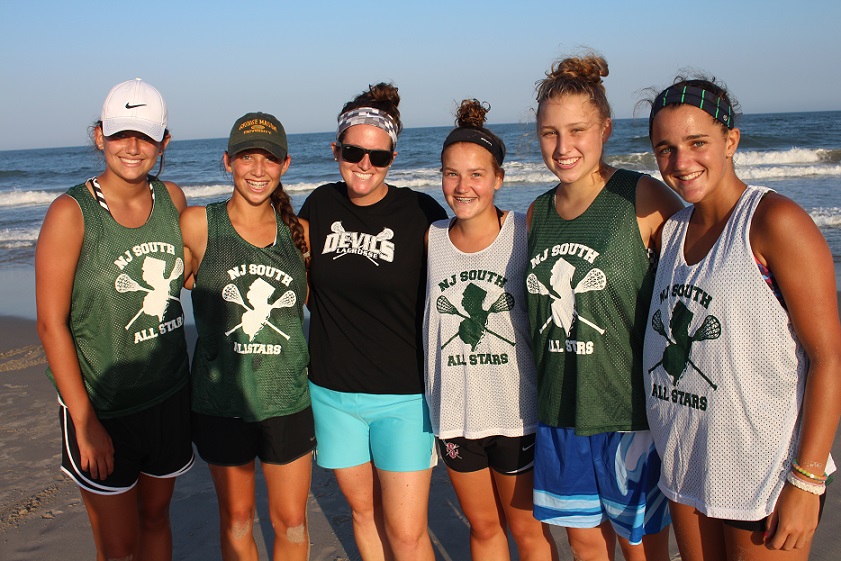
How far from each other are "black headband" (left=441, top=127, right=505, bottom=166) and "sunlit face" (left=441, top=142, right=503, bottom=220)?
2cm

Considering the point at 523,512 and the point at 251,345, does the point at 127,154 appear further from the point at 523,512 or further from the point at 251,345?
the point at 523,512

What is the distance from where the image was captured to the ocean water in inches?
446

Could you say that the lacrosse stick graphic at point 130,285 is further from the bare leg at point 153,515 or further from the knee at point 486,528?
the knee at point 486,528

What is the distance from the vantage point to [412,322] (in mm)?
3115

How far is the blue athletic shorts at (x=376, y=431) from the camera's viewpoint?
10.0 ft

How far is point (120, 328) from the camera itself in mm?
2836

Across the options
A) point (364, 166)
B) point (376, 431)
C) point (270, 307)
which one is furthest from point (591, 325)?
point (270, 307)

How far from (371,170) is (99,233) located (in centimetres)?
120

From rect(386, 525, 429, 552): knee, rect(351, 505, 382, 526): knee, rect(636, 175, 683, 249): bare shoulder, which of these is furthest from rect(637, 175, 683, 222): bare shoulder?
rect(351, 505, 382, 526): knee

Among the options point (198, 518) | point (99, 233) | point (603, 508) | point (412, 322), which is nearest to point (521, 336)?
point (412, 322)

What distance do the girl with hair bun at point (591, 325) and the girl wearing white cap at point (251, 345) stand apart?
1.11 metres

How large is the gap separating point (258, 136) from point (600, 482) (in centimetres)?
211

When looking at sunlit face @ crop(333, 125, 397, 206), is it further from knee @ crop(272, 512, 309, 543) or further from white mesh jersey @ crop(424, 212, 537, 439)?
knee @ crop(272, 512, 309, 543)

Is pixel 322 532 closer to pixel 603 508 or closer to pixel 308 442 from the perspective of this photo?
pixel 308 442
